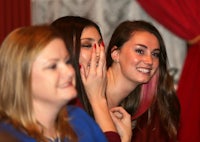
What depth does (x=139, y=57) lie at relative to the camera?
81.2 inches

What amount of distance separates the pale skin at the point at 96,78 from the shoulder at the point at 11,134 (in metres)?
0.45

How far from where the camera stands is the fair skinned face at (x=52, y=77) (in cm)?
132

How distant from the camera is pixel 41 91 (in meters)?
1.33

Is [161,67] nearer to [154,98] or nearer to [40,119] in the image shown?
[154,98]

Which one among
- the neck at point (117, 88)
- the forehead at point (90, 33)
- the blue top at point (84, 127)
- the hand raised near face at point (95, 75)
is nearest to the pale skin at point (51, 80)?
the blue top at point (84, 127)

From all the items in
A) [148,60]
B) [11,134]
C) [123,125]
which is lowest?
[123,125]

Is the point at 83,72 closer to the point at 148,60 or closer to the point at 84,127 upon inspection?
the point at 84,127

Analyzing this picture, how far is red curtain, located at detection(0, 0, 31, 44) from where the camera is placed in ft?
8.86

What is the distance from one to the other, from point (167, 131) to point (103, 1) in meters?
1.09

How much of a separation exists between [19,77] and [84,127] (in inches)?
12.7

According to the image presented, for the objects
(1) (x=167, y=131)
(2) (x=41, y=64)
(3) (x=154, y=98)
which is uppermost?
(2) (x=41, y=64)

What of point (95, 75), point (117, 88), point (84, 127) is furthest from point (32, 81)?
point (117, 88)

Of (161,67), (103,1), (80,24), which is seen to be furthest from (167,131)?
(103,1)

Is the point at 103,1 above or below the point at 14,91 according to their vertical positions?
above
